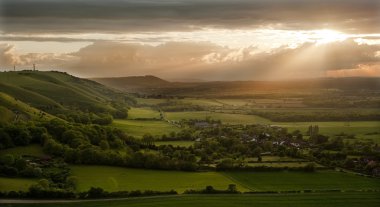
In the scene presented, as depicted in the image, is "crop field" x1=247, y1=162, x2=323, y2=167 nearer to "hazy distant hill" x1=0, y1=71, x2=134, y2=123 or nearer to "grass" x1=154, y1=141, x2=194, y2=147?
"grass" x1=154, y1=141, x2=194, y2=147

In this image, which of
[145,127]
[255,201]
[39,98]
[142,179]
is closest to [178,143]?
[145,127]

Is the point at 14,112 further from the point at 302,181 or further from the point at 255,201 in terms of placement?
the point at 255,201

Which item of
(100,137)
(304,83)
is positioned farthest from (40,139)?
(304,83)

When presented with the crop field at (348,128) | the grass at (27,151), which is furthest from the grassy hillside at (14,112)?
the crop field at (348,128)

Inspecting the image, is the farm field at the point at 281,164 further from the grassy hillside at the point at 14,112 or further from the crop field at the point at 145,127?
the grassy hillside at the point at 14,112


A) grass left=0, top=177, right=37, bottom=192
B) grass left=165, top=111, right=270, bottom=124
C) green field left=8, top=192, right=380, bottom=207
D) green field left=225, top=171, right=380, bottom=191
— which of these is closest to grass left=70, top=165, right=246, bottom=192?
green field left=225, top=171, right=380, bottom=191

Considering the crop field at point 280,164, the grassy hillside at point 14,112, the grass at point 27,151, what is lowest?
the crop field at point 280,164

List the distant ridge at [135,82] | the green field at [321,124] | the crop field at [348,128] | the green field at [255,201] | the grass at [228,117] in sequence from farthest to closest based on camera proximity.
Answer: the distant ridge at [135,82] < the grass at [228,117] < the green field at [321,124] < the crop field at [348,128] < the green field at [255,201]
